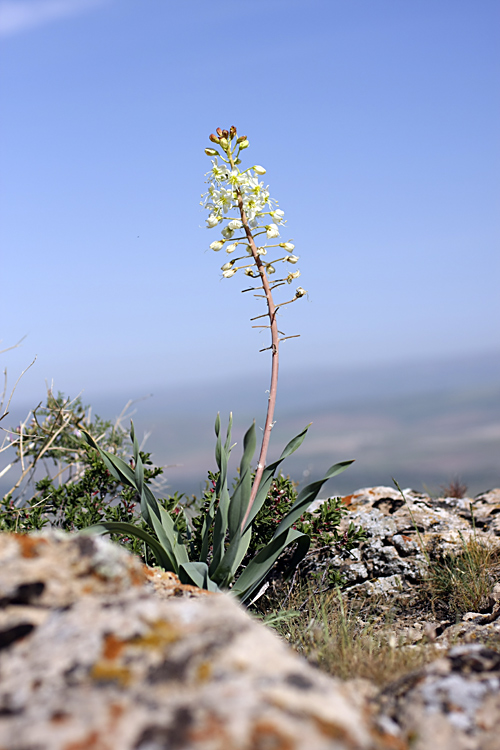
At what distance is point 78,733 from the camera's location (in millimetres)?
1138

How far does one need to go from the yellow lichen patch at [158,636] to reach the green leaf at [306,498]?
6.39 feet

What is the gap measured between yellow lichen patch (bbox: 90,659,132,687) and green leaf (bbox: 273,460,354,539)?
81.1 inches

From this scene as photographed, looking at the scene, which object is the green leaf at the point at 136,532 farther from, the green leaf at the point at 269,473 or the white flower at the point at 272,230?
the white flower at the point at 272,230

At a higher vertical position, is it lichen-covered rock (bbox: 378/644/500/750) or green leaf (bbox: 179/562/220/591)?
lichen-covered rock (bbox: 378/644/500/750)

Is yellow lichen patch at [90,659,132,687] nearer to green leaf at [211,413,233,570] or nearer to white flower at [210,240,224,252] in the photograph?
green leaf at [211,413,233,570]

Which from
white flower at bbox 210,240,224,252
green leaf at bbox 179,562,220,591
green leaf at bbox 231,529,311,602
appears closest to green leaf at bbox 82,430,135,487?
green leaf at bbox 179,562,220,591

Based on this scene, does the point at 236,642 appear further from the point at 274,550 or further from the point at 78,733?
the point at 274,550

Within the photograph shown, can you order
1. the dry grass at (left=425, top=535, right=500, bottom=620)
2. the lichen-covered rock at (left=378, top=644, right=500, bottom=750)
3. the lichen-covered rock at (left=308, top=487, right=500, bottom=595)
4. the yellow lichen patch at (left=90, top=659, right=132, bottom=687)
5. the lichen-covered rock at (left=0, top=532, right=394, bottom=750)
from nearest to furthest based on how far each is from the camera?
the lichen-covered rock at (left=0, top=532, right=394, bottom=750) < the yellow lichen patch at (left=90, top=659, right=132, bottom=687) < the lichen-covered rock at (left=378, top=644, right=500, bottom=750) < the dry grass at (left=425, top=535, right=500, bottom=620) < the lichen-covered rock at (left=308, top=487, right=500, bottom=595)

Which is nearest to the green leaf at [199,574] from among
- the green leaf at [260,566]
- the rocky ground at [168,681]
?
the green leaf at [260,566]

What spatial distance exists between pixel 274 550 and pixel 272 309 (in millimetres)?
1504

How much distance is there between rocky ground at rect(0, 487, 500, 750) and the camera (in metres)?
1.13

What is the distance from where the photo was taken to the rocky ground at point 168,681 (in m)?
1.13

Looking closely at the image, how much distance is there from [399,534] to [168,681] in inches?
143

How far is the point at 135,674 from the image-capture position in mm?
1305
